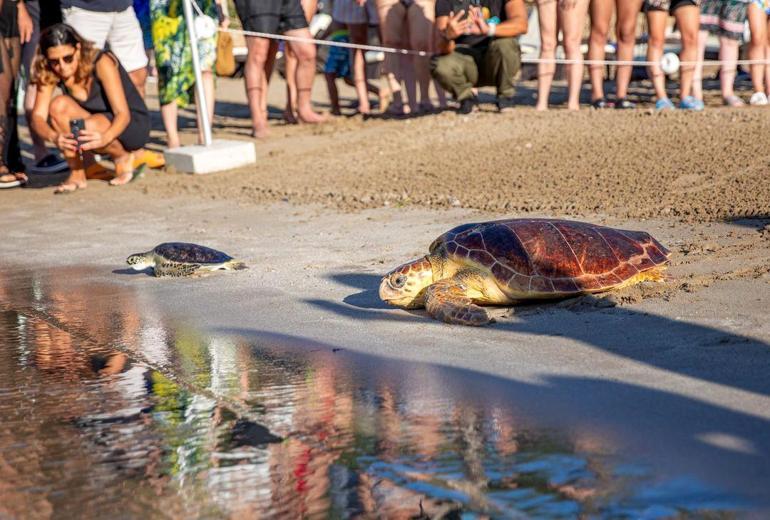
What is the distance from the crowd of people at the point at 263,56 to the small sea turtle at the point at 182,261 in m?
3.14

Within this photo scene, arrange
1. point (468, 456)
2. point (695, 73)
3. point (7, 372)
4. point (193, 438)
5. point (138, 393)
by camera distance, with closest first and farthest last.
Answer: point (468, 456), point (193, 438), point (138, 393), point (7, 372), point (695, 73)

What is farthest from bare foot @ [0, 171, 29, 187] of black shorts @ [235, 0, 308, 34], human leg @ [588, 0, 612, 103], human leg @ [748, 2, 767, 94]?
human leg @ [748, 2, 767, 94]

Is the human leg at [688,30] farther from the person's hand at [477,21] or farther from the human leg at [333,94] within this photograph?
the human leg at [333,94]

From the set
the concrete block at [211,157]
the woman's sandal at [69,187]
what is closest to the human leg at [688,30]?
the concrete block at [211,157]

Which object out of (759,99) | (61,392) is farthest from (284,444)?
(759,99)

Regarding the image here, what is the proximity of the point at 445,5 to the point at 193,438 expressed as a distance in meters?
7.18

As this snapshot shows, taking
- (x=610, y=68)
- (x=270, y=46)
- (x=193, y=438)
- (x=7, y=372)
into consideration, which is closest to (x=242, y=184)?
(x=270, y=46)

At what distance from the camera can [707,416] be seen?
3260 mm

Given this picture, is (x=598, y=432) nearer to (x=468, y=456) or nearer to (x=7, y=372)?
(x=468, y=456)

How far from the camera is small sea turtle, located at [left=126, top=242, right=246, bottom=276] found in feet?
19.1

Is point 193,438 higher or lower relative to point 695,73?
lower

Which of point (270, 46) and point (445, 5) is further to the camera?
point (270, 46)

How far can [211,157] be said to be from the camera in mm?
9516

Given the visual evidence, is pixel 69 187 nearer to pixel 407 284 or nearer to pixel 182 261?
pixel 182 261
